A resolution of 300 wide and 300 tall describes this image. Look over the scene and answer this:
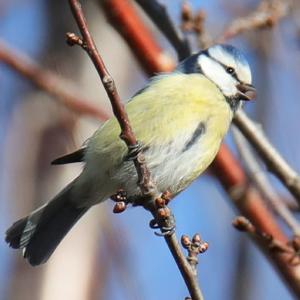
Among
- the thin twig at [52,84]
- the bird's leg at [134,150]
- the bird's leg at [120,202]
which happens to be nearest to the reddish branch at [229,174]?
the thin twig at [52,84]

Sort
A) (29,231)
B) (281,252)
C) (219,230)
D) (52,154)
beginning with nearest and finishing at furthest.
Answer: (281,252), (29,231), (52,154), (219,230)

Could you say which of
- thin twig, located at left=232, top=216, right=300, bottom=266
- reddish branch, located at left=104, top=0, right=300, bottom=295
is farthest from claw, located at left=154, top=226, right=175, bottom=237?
reddish branch, located at left=104, top=0, right=300, bottom=295

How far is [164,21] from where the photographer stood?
2.74 meters

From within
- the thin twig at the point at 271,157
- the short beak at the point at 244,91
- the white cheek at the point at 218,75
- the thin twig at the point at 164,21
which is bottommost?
the thin twig at the point at 271,157

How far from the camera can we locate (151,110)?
256 centimetres

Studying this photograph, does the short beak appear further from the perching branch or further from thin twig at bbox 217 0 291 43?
the perching branch

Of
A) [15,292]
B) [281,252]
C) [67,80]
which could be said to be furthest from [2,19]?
[281,252]

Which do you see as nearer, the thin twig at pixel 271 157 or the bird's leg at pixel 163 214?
the bird's leg at pixel 163 214

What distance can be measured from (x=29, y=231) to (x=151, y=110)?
2.00 ft

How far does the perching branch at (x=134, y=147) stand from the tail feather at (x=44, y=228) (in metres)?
0.66

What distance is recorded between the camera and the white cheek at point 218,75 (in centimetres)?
291

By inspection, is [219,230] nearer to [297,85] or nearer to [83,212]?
[297,85]

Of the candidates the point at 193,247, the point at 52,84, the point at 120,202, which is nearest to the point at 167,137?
the point at 120,202

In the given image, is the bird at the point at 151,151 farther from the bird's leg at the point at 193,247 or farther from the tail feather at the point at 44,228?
the bird's leg at the point at 193,247
